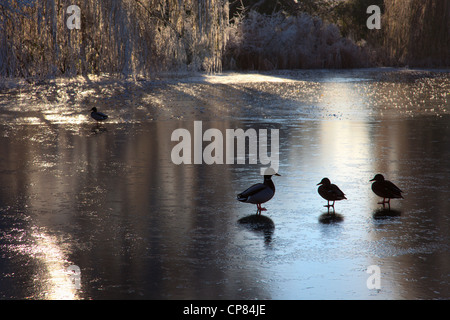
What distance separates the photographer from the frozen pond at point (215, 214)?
18.1 feet

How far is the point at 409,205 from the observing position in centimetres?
820

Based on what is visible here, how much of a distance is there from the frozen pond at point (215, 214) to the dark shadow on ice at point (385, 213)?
34 mm

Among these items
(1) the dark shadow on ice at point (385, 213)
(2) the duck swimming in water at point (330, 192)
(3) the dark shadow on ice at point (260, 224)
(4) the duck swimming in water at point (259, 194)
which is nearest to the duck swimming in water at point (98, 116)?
(4) the duck swimming in water at point (259, 194)

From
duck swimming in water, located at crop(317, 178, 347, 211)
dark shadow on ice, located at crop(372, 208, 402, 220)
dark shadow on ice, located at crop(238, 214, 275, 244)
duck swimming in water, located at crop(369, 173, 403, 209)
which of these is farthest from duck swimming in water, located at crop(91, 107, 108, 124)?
dark shadow on ice, located at crop(372, 208, 402, 220)

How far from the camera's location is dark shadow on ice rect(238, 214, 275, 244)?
6895 mm

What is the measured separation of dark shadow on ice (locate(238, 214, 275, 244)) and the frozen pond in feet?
0.13

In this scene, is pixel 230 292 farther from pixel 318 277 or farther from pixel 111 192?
pixel 111 192

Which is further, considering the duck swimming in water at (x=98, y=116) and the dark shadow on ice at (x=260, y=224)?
the duck swimming in water at (x=98, y=116)

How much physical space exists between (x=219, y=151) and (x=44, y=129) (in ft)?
16.7

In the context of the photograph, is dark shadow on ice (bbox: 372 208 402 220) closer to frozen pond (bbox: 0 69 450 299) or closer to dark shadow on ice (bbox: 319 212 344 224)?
frozen pond (bbox: 0 69 450 299)

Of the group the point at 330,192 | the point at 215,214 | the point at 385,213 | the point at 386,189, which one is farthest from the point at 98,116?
the point at 385,213

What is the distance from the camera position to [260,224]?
7293mm

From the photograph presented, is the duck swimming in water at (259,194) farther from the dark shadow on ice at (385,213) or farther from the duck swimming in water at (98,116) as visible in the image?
the duck swimming in water at (98,116)
